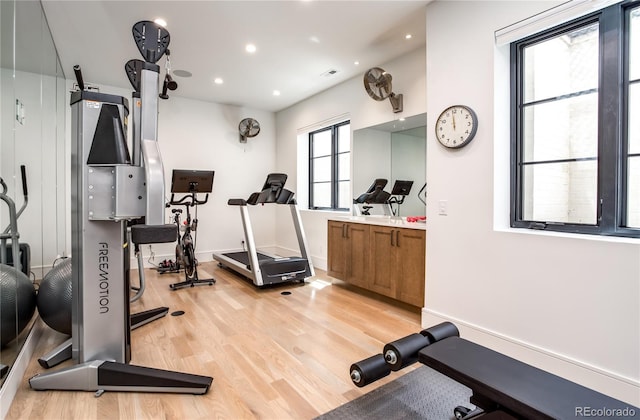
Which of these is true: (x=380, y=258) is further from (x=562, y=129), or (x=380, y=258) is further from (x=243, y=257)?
(x=243, y=257)

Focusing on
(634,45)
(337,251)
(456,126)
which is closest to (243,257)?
(337,251)

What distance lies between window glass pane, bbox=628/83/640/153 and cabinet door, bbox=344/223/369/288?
2428 millimetres

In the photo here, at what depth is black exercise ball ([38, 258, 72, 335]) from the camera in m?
Result: 2.51

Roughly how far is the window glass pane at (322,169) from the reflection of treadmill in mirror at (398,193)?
1605 mm

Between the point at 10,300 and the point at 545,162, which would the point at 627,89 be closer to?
the point at 545,162

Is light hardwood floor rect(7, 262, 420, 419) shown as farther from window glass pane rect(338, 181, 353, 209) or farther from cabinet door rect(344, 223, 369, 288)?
window glass pane rect(338, 181, 353, 209)

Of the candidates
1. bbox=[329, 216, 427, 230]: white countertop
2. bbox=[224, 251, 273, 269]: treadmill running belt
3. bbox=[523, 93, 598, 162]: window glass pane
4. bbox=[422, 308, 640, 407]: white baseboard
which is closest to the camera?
bbox=[422, 308, 640, 407]: white baseboard

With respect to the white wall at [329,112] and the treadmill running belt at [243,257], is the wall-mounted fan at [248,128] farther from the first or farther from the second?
the treadmill running belt at [243,257]

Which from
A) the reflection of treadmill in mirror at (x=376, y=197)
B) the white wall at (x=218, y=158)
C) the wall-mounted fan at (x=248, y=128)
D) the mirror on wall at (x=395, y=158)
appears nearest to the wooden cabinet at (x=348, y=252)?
the reflection of treadmill in mirror at (x=376, y=197)

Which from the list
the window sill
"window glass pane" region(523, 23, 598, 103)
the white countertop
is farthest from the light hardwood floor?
"window glass pane" region(523, 23, 598, 103)

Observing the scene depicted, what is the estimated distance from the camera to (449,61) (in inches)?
112

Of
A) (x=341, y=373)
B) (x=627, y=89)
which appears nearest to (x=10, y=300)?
(x=341, y=373)

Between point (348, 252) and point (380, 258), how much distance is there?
0.59 meters

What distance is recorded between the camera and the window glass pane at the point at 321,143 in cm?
560
